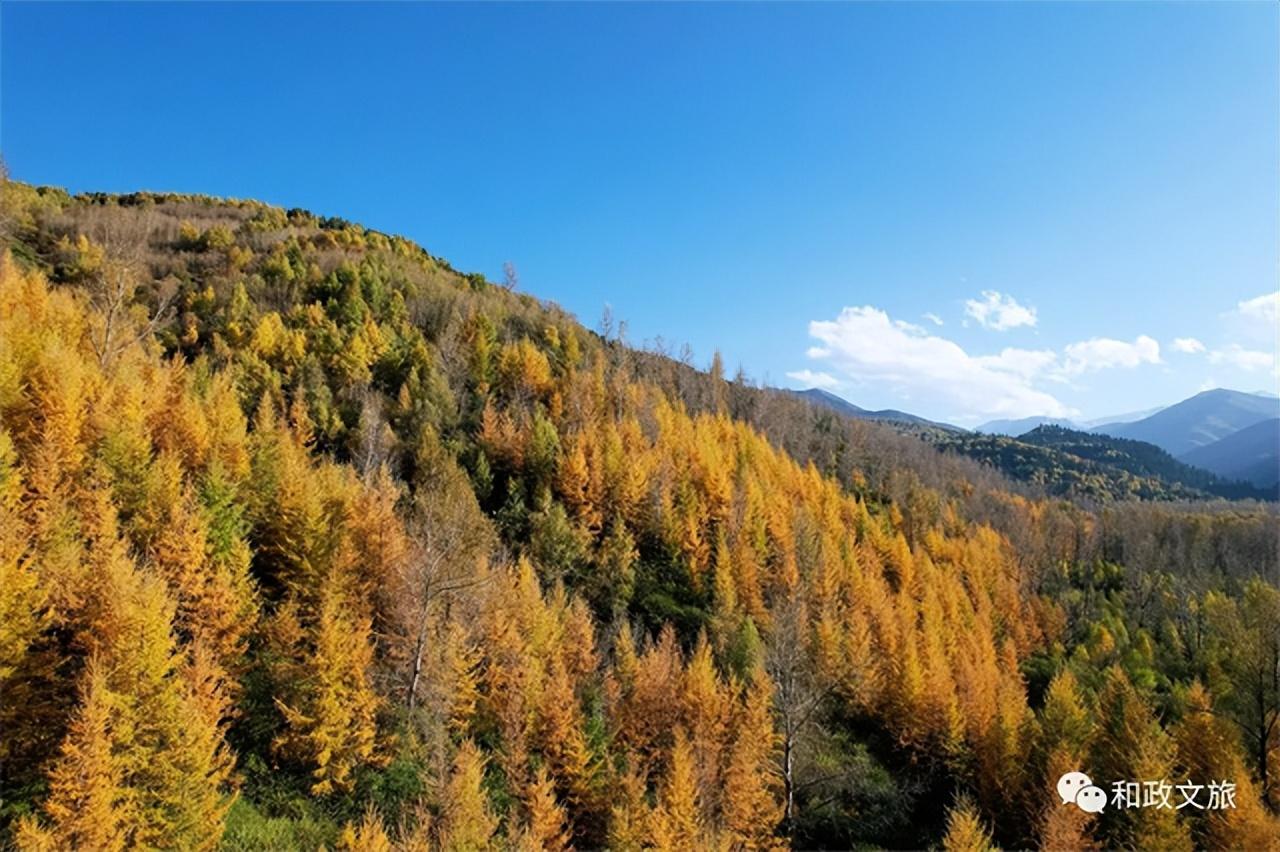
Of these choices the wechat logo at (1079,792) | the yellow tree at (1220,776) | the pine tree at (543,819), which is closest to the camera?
the pine tree at (543,819)

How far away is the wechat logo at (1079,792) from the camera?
3234 cm

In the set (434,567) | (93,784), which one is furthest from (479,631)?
(93,784)

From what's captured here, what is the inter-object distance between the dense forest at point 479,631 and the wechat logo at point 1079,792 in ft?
3.89

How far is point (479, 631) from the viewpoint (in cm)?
3766

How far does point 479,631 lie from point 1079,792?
3477 cm

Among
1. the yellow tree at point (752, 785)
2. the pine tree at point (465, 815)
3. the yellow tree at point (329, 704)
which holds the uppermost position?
the yellow tree at point (329, 704)

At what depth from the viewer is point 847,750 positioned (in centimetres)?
4634

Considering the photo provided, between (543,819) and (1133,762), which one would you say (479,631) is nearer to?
(543,819)

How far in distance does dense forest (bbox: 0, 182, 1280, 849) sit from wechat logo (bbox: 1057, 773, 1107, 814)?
1.19m

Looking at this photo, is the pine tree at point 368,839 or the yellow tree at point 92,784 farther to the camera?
the pine tree at point 368,839

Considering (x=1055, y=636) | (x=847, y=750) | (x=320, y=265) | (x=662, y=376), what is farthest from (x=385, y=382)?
(x=1055, y=636)

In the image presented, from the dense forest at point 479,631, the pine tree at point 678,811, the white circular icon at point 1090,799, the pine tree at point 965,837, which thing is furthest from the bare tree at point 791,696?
the white circular icon at point 1090,799

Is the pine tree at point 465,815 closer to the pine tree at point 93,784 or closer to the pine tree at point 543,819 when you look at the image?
the pine tree at point 543,819

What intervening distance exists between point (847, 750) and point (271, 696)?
39.5 meters
